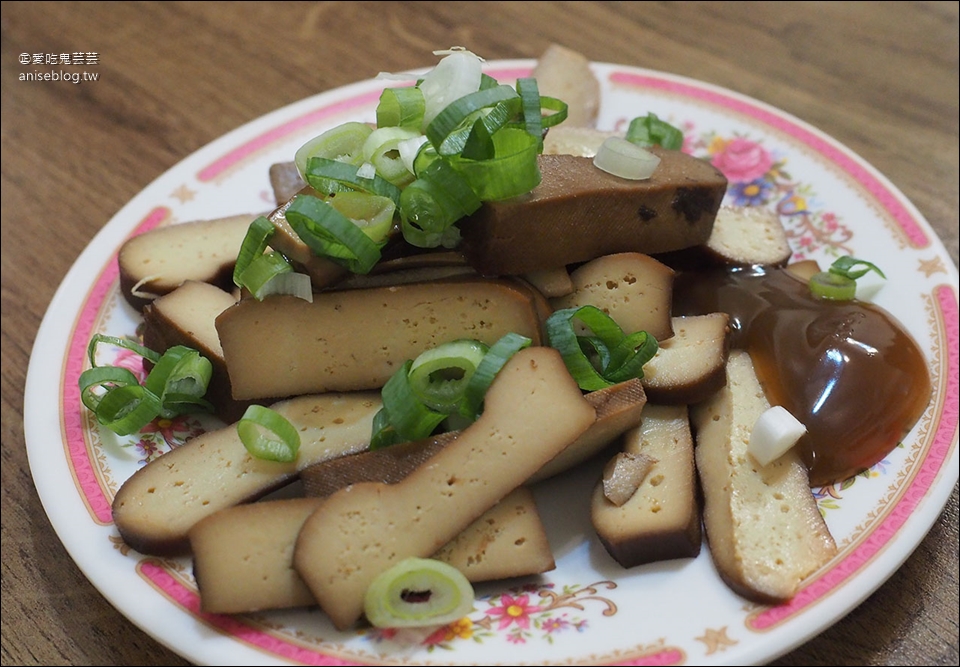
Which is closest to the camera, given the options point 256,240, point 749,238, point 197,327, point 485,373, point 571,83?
point 485,373

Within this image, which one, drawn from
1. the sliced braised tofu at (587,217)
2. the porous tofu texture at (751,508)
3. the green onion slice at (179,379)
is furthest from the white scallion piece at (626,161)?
the green onion slice at (179,379)

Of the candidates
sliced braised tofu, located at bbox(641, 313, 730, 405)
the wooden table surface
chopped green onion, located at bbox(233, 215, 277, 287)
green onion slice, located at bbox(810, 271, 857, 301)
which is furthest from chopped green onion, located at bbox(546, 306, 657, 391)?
the wooden table surface

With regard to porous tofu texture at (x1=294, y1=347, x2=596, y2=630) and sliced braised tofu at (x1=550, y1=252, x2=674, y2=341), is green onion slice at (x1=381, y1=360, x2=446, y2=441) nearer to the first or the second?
porous tofu texture at (x1=294, y1=347, x2=596, y2=630)

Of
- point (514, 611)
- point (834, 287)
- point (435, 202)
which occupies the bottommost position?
point (514, 611)

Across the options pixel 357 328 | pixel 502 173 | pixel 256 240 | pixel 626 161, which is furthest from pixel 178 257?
pixel 626 161

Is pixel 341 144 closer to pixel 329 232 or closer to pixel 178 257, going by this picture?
pixel 329 232

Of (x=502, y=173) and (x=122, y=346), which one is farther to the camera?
(x=122, y=346)

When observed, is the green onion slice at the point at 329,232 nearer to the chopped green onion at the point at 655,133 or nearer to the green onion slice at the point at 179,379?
the green onion slice at the point at 179,379
